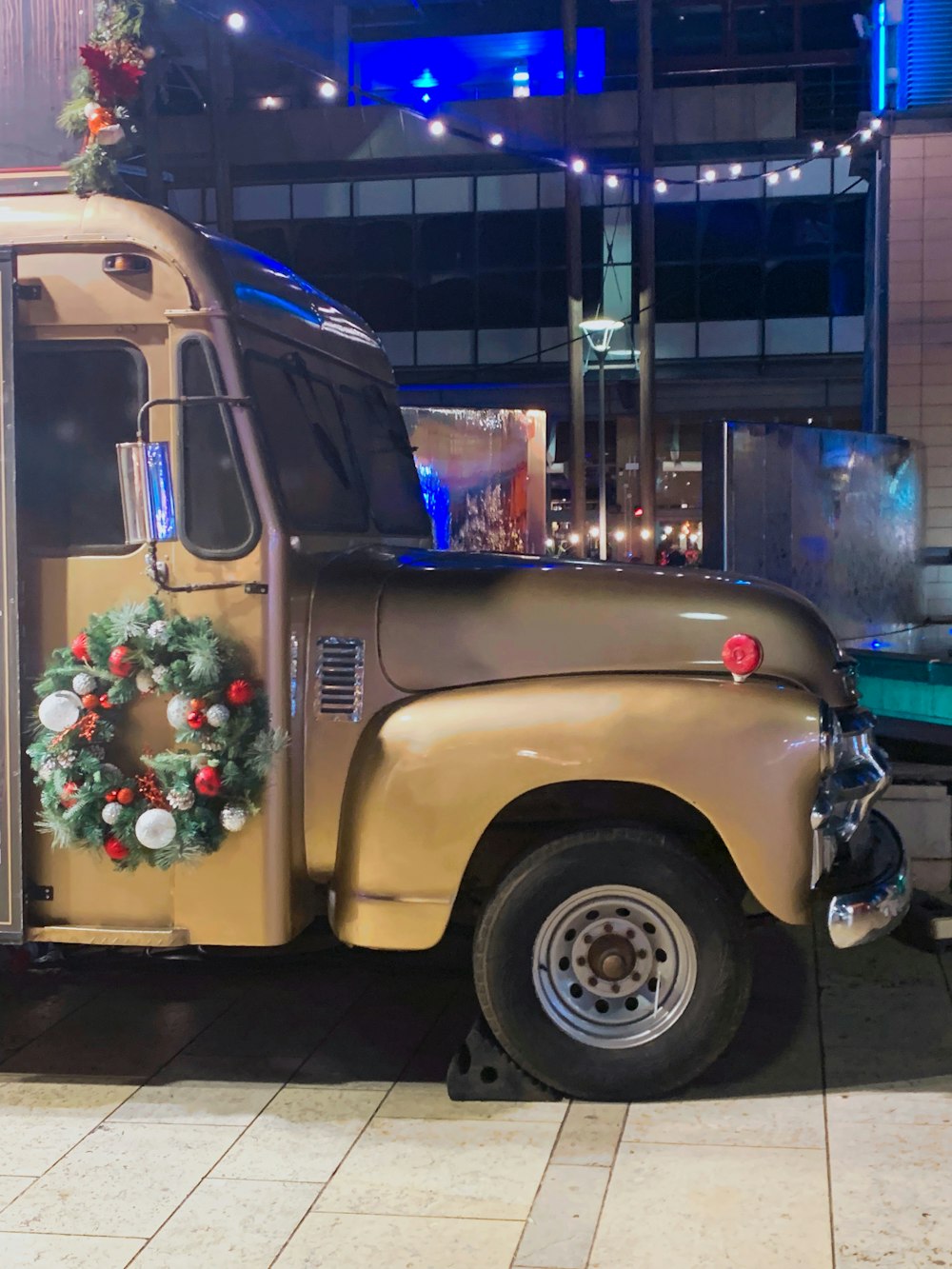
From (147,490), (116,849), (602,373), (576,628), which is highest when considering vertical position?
(602,373)

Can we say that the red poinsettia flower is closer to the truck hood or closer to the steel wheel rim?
the truck hood

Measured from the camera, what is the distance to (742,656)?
4.72 metres

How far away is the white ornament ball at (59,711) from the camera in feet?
15.7

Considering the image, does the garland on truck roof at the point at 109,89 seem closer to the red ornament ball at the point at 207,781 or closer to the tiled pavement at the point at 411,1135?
the red ornament ball at the point at 207,781

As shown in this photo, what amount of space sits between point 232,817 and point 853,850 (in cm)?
231

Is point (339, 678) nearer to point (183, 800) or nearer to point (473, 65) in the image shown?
point (183, 800)

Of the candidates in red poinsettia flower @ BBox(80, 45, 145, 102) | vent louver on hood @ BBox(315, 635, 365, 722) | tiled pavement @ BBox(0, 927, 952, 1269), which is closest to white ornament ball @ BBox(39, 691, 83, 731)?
vent louver on hood @ BBox(315, 635, 365, 722)

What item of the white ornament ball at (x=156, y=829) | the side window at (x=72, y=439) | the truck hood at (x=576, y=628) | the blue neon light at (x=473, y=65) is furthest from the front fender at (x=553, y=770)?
the blue neon light at (x=473, y=65)

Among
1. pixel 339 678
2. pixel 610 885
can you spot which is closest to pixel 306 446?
pixel 339 678

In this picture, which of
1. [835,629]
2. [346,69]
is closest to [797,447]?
[835,629]

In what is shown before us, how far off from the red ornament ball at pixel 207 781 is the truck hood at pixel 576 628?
698 millimetres

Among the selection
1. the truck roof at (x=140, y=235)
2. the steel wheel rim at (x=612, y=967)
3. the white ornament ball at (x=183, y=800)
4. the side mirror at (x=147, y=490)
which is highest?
the truck roof at (x=140, y=235)

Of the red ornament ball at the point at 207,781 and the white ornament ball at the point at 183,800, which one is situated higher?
the red ornament ball at the point at 207,781

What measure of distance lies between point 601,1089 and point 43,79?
4.68m
